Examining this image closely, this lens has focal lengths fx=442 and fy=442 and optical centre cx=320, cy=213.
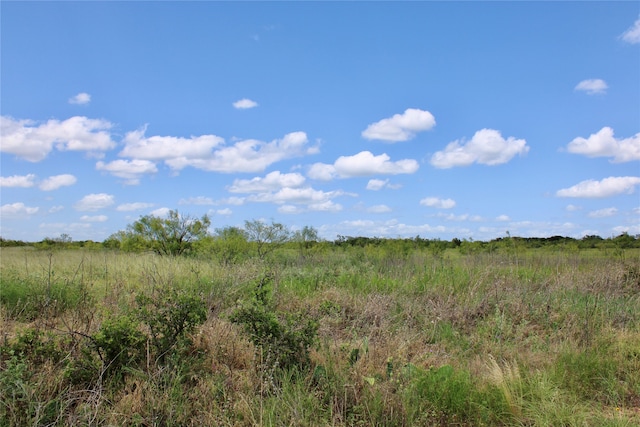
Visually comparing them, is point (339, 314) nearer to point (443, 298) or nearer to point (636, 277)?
point (443, 298)

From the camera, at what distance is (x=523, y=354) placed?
5.65m

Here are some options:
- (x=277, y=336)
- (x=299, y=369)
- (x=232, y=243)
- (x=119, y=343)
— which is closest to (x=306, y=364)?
(x=299, y=369)

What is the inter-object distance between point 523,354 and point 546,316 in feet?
7.28

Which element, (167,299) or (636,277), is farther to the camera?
(636,277)

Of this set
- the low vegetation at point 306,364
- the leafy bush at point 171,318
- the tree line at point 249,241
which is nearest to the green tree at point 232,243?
the tree line at point 249,241

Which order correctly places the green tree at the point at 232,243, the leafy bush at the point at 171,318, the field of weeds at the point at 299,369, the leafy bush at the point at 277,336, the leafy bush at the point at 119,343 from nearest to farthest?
the field of weeds at the point at 299,369 < the leafy bush at the point at 119,343 < the leafy bush at the point at 277,336 < the leafy bush at the point at 171,318 < the green tree at the point at 232,243

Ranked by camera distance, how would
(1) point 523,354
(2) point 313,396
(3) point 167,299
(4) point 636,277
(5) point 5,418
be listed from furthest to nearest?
(4) point 636,277 → (1) point 523,354 → (3) point 167,299 → (2) point 313,396 → (5) point 5,418

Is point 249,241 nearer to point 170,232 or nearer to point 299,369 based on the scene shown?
point 170,232

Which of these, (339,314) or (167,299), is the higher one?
(167,299)

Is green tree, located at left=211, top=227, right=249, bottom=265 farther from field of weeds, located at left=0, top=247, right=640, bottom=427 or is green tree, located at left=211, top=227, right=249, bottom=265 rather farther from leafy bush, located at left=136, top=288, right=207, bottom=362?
leafy bush, located at left=136, top=288, right=207, bottom=362

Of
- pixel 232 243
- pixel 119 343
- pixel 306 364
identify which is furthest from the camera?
pixel 232 243

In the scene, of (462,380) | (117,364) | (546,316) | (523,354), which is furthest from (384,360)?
(546,316)

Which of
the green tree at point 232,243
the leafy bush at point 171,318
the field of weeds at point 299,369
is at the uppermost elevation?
the green tree at point 232,243

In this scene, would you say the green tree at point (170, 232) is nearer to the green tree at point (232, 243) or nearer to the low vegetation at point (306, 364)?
the green tree at point (232, 243)
